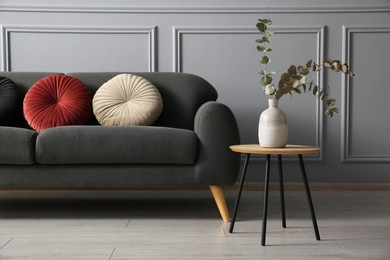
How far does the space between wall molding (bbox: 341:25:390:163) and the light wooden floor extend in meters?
0.23

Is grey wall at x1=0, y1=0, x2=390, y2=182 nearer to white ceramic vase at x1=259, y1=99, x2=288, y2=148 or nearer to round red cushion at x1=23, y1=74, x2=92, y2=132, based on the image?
round red cushion at x1=23, y1=74, x2=92, y2=132

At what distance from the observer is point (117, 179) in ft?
7.49

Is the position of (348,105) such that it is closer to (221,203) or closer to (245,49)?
(245,49)

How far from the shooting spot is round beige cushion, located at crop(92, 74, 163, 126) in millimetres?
2688

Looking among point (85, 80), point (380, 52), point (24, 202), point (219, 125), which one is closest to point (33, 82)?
point (85, 80)

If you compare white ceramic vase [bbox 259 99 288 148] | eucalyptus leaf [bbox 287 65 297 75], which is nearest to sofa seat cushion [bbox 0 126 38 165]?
white ceramic vase [bbox 259 99 288 148]

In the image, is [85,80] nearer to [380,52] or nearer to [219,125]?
[219,125]

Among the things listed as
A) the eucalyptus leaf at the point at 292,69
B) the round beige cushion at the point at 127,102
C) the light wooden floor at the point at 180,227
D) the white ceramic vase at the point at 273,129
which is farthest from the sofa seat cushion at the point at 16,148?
the eucalyptus leaf at the point at 292,69

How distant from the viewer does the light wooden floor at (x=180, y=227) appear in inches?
69.6

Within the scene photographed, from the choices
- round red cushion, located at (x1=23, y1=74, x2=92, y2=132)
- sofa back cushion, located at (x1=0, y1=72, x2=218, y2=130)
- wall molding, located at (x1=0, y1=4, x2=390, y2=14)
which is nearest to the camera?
round red cushion, located at (x1=23, y1=74, x2=92, y2=132)

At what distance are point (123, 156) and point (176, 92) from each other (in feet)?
2.41

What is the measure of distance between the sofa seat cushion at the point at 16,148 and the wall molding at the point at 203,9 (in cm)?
126

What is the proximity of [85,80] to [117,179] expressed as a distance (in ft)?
2.81

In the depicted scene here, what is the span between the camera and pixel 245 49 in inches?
128
